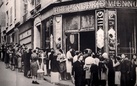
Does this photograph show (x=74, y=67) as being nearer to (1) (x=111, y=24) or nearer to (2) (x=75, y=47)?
(2) (x=75, y=47)

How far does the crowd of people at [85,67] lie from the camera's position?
218cm

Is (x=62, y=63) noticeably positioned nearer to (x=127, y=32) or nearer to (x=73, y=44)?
(x=73, y=44)

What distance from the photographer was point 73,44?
224 centimetres

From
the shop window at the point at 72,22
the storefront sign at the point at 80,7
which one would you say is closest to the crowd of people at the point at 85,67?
the shop window at the point at 72,22

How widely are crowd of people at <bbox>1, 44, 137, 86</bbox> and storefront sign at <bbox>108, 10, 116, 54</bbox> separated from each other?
7cm

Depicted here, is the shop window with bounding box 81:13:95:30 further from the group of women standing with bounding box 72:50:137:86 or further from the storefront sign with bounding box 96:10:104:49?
the group of women standing with bounding box 72:50:137:86

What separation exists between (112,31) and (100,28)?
111mm

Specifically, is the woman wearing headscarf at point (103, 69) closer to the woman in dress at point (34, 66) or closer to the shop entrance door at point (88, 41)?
the shop entrance door at point (88, 41)

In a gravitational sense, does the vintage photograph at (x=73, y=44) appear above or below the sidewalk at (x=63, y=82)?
above

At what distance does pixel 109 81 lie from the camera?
2178mm

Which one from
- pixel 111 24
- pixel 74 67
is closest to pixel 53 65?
pixel 74 67

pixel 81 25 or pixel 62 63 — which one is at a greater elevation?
pixel 81 25

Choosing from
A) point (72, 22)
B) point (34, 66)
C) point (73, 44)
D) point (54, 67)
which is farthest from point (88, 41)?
point (34, 66)

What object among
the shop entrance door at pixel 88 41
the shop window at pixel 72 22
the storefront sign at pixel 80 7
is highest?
the storefront sign at pixel 80 7
